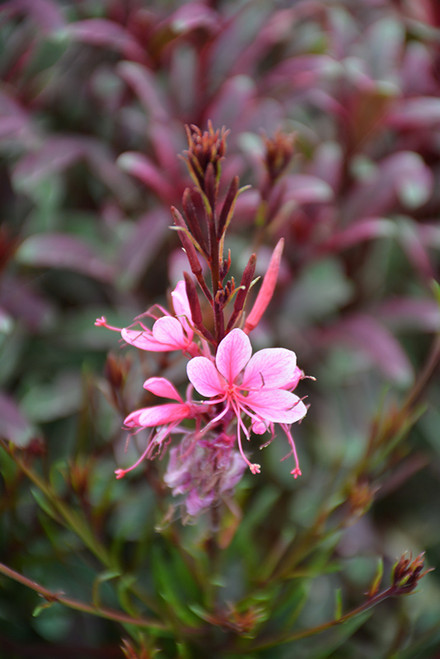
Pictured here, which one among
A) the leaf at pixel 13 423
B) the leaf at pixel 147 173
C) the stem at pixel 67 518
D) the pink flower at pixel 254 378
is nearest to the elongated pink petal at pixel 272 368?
the pink flower at pixel 254 378

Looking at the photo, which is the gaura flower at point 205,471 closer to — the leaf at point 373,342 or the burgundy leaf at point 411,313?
the leaf at point 373,342

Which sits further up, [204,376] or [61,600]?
[204,376]

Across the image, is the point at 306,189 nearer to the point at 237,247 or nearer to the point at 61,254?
the point at 237,247

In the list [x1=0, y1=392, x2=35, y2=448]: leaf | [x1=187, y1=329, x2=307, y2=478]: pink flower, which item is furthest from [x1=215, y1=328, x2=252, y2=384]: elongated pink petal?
[x1=0, y1=392, x2=35, y2=448]: leaf

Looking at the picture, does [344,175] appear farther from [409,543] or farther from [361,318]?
[409,543]

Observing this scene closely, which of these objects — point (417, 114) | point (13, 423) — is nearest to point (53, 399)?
point (13, 423)

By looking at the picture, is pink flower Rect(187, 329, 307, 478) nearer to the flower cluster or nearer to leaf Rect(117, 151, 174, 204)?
the flower cluster
